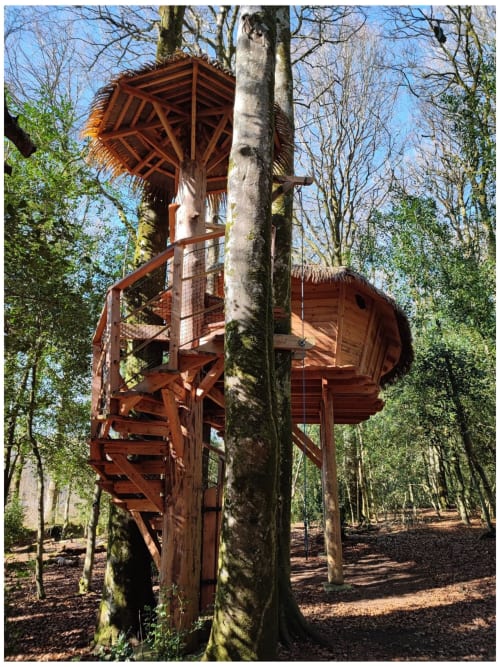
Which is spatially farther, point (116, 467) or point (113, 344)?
point (116, 467)

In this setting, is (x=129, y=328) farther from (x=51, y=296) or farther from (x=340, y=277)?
(x=340, y=277)

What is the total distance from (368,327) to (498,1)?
5678 mm

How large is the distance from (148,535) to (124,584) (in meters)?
0.81

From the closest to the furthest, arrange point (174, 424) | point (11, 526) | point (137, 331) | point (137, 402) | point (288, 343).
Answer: point (137, 402) → point (174, 424) → point (288, 343) → point (137, 331) → point (11, 526)

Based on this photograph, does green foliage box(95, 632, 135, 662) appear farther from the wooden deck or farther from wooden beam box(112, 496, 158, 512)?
wooden beam box(112, 496, 158, 512)

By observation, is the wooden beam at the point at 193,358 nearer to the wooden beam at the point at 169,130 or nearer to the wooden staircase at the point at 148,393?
the wooden staircase at the point at 148,393

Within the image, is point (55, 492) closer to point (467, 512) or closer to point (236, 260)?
point (467, 512)

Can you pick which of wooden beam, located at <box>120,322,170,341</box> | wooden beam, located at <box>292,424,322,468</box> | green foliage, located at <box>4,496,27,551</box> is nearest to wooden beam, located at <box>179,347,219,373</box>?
wooden beam, located at <box>120,322,170,341</box>

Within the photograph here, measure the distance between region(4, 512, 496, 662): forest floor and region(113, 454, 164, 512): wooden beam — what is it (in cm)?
146

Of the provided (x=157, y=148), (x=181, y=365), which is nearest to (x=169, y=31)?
(x=157, y=148)

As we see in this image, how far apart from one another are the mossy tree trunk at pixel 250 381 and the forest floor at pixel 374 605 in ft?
5.45

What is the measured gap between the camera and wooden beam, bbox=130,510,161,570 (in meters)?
7.01

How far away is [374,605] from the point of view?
303 inches

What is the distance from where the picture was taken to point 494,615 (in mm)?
6527
